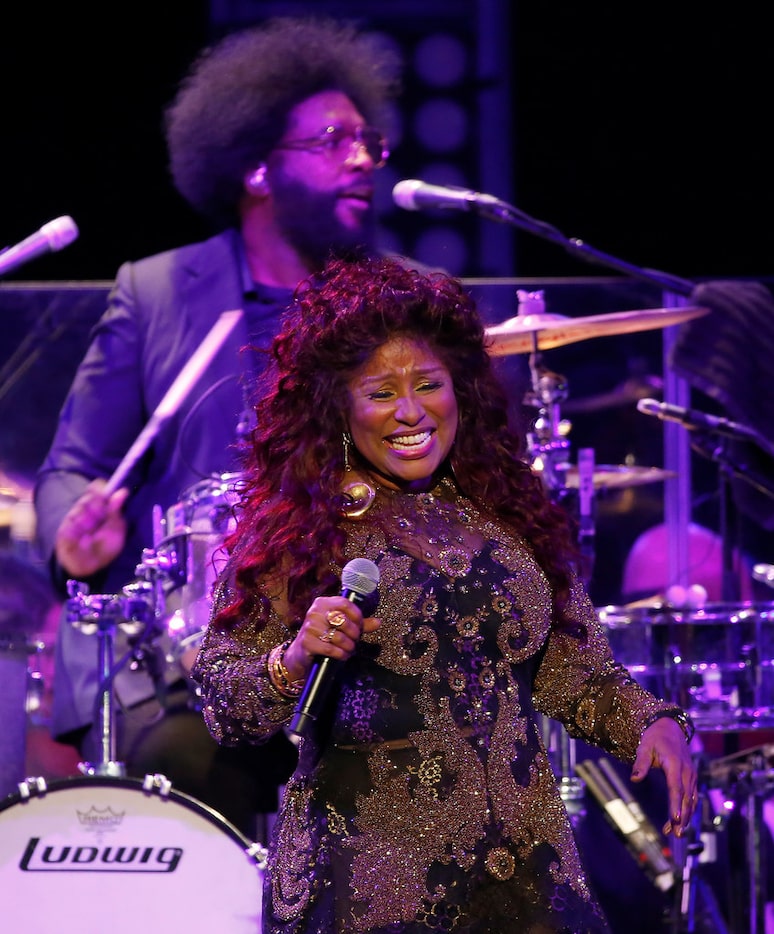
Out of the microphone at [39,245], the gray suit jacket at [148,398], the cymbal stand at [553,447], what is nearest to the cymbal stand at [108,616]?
the gray suit jacket at [148,398]

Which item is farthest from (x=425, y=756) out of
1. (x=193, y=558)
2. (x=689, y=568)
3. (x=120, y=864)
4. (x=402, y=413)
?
(x=689, y=568)

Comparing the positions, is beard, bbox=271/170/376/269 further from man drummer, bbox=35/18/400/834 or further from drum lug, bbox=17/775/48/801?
drum lug, bbox=17/775/48/801

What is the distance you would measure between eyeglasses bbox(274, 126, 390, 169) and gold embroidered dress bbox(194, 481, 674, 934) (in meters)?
2.70

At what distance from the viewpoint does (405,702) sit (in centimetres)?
259

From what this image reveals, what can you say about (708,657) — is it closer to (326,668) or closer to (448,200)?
(448,200)

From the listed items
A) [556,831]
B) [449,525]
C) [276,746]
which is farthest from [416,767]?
[276,746]

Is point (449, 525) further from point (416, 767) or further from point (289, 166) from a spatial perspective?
point (289, 166)

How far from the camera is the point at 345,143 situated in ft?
17.2

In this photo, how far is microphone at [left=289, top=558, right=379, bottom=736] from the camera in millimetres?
2271

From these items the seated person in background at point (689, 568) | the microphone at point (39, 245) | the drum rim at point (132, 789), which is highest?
the microphone at point (39, 245)

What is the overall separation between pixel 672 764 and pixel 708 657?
86.7 inches

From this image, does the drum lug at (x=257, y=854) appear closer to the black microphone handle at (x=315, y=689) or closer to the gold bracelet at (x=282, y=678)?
the gold bracelet at (x=282, y=678)

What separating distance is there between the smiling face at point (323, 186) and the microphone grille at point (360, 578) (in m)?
2.89

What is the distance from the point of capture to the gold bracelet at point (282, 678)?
2492mm
